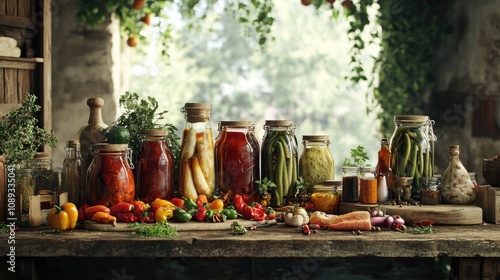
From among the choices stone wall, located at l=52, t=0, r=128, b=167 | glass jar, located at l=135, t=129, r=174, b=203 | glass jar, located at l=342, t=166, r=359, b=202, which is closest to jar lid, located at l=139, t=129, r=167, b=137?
glass jar, located at l=135, t=129, r=174, b=203

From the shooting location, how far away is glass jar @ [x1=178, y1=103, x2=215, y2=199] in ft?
10.1

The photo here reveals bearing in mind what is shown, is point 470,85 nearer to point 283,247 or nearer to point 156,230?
point 283,247

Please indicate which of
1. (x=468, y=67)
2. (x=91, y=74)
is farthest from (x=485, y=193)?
(x=91, y=74)

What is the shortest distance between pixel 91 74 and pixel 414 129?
3.69 meters

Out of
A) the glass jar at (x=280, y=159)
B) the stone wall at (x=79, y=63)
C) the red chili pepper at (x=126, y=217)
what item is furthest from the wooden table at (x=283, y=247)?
the stone wall at (x=79, y=63)

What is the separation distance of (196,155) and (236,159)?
0.63 feet

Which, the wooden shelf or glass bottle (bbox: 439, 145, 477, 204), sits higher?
the wooden shelf

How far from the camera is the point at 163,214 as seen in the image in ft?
9.26

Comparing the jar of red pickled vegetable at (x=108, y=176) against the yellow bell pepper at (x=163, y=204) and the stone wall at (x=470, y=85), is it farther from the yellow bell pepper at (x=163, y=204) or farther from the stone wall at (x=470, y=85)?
→ the stone wall at (x=470, y=85)

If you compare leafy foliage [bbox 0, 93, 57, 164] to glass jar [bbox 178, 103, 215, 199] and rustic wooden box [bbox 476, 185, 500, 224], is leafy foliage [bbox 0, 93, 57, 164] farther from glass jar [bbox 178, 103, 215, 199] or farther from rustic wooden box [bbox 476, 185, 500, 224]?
rustic wooden box [bbox 476, 185, 500, 224]

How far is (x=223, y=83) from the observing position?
18.1 m

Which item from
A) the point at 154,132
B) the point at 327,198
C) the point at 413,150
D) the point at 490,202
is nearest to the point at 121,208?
the point at 154,132

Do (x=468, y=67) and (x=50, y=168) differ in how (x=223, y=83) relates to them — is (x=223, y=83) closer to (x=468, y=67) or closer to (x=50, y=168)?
(x=468, y=67)

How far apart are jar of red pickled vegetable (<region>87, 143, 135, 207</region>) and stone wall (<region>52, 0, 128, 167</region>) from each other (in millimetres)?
3100
